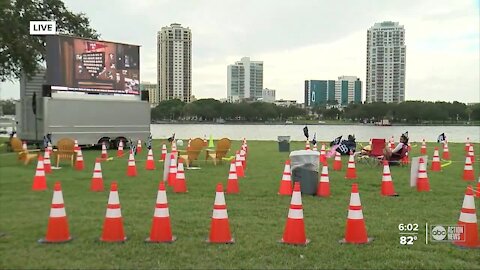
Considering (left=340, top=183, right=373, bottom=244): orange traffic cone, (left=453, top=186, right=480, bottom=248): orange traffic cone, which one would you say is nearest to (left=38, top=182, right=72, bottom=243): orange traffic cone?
(left=340, top=183, right=373, bottom=244): orange traffic cone

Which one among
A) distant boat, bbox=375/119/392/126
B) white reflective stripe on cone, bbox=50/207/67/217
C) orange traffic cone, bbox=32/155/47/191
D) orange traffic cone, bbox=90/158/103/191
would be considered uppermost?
distant boat, bbox=375/119/392/126

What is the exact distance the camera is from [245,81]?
55.6 meters

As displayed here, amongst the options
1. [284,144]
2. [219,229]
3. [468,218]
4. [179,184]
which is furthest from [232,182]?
[284,144]

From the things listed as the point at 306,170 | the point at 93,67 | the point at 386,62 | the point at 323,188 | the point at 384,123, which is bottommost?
the point at 323,188

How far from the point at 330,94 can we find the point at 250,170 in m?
12.9

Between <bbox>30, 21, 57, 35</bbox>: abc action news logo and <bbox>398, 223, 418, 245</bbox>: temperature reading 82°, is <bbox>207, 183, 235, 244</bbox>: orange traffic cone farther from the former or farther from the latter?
<bbox>30, 21, 57, 35</bbox>: abc action news logo

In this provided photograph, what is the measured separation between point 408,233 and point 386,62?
106 ft

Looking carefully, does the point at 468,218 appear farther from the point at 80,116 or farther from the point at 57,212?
the point at 80,116

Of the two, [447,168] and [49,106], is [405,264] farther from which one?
[49,106]

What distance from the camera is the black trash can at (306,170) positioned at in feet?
36.0

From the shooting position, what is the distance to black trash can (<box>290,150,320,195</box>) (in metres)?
11.0

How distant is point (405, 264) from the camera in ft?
19.0

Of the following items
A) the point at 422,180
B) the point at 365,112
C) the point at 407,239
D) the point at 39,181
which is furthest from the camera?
the point at 365,112

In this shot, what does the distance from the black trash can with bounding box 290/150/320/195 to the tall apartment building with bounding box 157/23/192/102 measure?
27.3 ft
